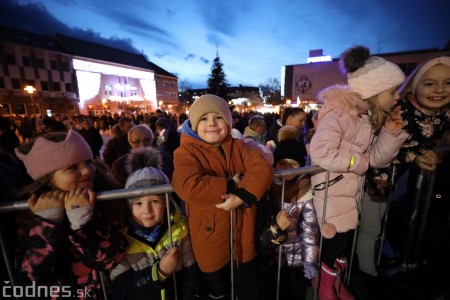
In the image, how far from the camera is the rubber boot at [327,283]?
88.2 inches

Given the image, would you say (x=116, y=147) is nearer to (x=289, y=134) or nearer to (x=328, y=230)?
(x=289, y=134)

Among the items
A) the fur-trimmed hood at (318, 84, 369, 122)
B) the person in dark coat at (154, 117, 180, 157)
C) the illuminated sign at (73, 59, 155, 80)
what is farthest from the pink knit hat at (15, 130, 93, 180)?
the illuminated sign at (73, 59, 155, 80)

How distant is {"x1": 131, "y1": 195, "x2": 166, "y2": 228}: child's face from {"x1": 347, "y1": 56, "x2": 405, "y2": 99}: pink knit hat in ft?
6.62

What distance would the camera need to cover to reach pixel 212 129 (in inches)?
66.6

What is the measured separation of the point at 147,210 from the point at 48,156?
740mm

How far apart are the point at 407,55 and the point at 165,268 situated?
130 ft

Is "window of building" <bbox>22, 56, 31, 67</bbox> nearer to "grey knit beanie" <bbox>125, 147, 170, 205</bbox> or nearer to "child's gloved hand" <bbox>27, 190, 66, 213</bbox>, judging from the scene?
"grey knit beanie" <bbox>125, 147, 170, 205</bbox>

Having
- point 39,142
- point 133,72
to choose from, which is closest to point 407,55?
point 39,142

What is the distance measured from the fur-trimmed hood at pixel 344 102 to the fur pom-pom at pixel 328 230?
104 centimetres

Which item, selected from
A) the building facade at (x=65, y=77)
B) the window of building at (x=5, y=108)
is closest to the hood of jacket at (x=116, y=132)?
the building facade at (x=65, y=77)

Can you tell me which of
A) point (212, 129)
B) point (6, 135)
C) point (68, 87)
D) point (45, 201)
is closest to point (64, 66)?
point (68, 87)

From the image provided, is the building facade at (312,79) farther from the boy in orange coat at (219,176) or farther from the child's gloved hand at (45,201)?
the child's gloved hand at (45,201)

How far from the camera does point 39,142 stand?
147cm

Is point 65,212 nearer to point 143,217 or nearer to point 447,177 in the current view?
point 143,217
